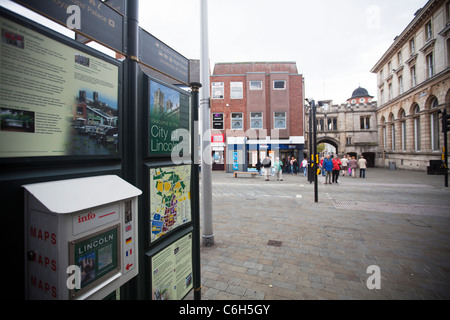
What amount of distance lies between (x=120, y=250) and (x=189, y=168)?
1.25 m

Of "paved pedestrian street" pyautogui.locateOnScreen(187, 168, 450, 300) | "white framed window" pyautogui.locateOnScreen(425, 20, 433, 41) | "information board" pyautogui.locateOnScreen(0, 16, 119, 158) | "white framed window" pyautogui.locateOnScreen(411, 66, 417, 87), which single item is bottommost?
"paved pedestrian street" pyautogui.locateOnScreen(187, 168, 450, 300)

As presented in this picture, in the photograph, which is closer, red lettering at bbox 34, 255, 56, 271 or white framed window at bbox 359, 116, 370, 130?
red lettering at bbox 34, 255, 56, 271

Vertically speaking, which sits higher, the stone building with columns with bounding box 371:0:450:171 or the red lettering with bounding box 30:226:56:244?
the stone building with columns with bounding box 371:0:450:171

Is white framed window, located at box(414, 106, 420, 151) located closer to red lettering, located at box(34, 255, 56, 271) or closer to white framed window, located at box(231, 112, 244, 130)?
white framed window, located at box(231, 112, 244, 130)

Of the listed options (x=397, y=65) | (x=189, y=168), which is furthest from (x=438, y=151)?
(x=189, y=168)

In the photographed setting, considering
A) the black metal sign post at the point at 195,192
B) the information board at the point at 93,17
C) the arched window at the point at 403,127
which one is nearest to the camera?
the information board at the point at 93,17

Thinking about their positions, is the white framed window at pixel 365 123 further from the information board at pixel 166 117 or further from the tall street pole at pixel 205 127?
the information board at pixel 166 117

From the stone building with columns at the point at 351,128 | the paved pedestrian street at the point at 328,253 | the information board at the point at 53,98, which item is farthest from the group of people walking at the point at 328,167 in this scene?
the stone building with columns at the point at 351,128

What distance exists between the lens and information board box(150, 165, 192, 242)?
210 cm

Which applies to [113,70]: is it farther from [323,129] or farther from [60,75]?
[323,129]

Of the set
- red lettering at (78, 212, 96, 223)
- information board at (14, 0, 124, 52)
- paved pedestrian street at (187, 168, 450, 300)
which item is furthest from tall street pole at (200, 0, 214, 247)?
red lettering at (78, 212, 96, 223)

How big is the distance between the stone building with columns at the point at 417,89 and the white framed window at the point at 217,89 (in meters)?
20.7

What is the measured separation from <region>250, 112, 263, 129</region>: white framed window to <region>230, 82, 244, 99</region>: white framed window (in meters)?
2.73

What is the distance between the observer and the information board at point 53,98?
115cm
